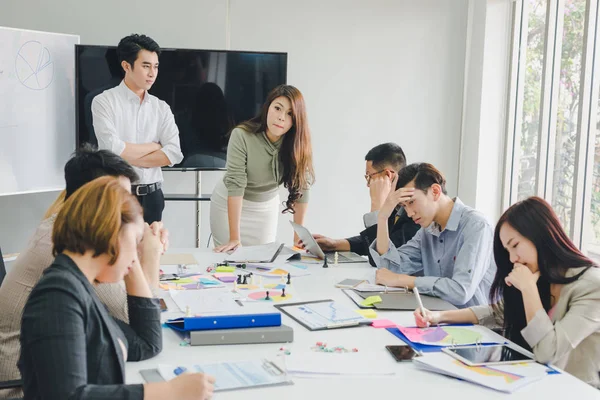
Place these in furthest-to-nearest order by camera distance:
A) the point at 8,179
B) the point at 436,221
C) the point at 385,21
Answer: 1. the point at 385,21
2. the point at 8,179
3. the point at 436,221

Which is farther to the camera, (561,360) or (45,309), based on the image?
(561,360)

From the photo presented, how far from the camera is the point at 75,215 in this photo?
4.08 feet

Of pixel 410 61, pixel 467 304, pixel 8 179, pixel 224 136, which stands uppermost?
pixel 410 61

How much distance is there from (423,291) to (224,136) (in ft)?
7.75

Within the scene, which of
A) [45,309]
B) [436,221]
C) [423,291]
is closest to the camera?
[45,309]

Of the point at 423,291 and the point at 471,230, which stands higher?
the point at 471,230

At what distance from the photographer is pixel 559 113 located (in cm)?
406

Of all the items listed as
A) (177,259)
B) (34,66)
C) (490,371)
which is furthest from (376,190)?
(34,66)

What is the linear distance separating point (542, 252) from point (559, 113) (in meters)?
2.41

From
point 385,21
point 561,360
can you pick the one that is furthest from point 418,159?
point 561,360

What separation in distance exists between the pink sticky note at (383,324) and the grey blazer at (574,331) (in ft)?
1.27

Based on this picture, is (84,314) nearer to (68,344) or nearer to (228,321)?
(68,344)

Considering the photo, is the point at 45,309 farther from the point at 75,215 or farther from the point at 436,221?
the point at 436,221

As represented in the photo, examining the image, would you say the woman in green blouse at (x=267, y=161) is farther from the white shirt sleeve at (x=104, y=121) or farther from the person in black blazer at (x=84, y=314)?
the person in black blazer at (x=84, y=314)
